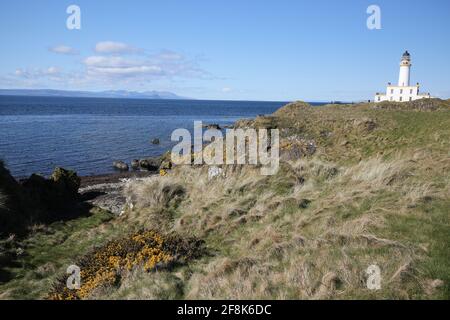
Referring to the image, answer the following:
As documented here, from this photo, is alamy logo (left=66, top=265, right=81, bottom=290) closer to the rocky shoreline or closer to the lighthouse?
the rocky shoreline

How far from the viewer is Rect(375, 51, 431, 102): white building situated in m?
77.1

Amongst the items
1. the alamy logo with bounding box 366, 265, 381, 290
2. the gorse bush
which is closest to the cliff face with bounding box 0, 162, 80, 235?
the gorse bush

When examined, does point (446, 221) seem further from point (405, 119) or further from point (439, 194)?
point (405, 119)

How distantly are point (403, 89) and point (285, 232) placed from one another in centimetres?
7768

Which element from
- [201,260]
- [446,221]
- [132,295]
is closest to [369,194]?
[446,221]

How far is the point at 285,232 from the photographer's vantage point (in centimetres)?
1098

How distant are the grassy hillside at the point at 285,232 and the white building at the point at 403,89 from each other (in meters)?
61.3

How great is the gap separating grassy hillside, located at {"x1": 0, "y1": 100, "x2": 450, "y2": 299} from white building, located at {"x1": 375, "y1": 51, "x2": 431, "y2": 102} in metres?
61.3

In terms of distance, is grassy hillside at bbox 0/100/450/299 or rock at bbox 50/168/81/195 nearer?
grassy hillside at bbox 0/100/450/299

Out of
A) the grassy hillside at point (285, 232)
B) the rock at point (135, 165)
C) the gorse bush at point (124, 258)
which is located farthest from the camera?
the rock at point (135, 165)

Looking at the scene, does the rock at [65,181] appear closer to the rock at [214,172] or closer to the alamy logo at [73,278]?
the rock at [214,172]

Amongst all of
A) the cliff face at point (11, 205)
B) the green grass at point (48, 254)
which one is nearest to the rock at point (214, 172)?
the green grass at point (48, 254)

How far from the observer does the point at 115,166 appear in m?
40.9

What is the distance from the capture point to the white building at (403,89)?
3036 inches
